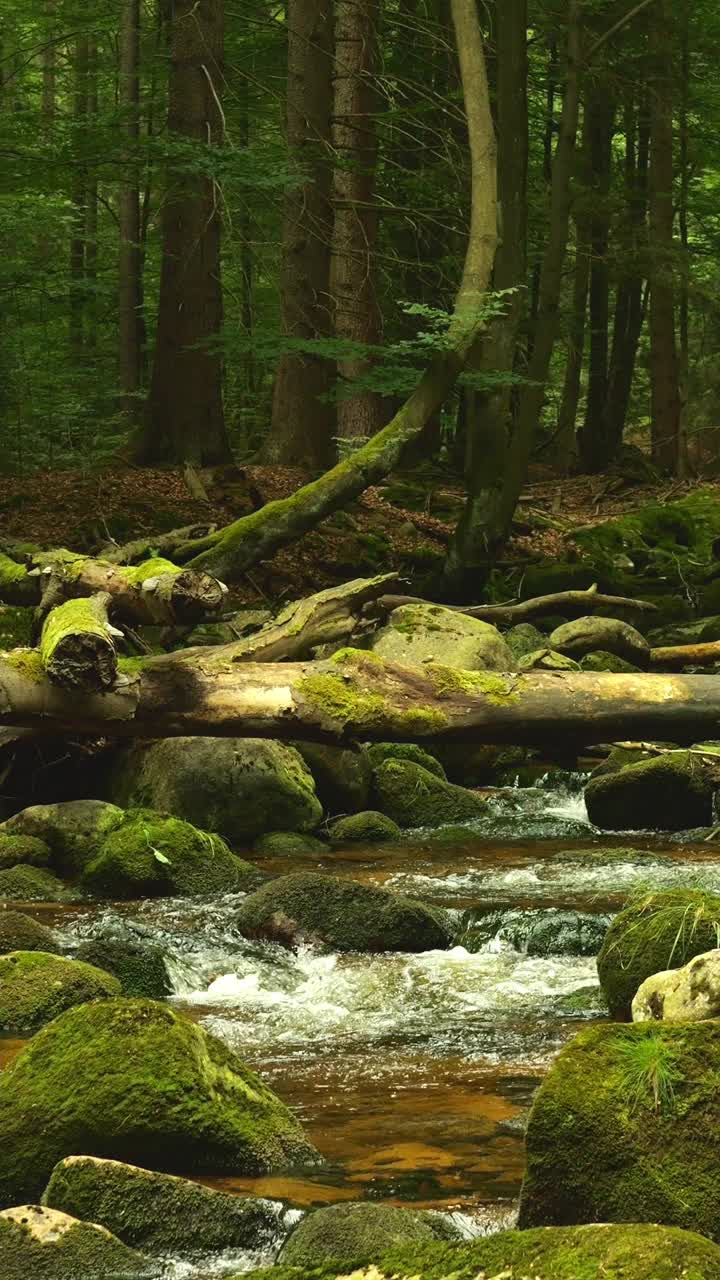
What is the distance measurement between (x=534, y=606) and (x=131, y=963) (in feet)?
25.2

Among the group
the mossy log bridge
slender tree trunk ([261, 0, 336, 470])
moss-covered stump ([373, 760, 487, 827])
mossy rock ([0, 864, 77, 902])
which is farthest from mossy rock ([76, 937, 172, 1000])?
slender tree trunk ([261, 0, 336, 470])

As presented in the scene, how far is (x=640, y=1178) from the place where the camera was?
3.65 m

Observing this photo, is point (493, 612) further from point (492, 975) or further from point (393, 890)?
point (492, 975)

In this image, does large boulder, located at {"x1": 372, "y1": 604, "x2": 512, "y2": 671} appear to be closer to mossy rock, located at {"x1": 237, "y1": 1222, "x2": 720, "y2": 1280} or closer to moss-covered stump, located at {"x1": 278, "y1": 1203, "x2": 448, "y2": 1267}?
moss-covered stump, located at {"x1": 278, "y1": 1203, "x2": 448, "y2": 1267}

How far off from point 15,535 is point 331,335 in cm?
467

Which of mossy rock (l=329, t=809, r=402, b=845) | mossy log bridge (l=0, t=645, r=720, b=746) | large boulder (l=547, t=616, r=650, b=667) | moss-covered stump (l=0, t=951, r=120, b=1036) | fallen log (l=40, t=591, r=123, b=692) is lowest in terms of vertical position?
mossy rock (l=329, t=809, r=402, b=845)

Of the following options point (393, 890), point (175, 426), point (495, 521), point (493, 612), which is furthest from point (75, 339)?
point (393, 890)

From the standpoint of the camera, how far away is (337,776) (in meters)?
10.6

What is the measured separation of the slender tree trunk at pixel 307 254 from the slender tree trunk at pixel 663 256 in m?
4.69

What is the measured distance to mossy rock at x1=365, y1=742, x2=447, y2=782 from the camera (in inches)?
452

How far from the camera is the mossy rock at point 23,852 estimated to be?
864 cm

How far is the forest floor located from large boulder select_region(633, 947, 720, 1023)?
993 cm

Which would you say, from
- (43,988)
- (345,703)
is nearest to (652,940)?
(43,988)

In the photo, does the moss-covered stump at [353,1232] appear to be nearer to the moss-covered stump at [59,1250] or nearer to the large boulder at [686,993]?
the moss-covered stump at [59,1250]
